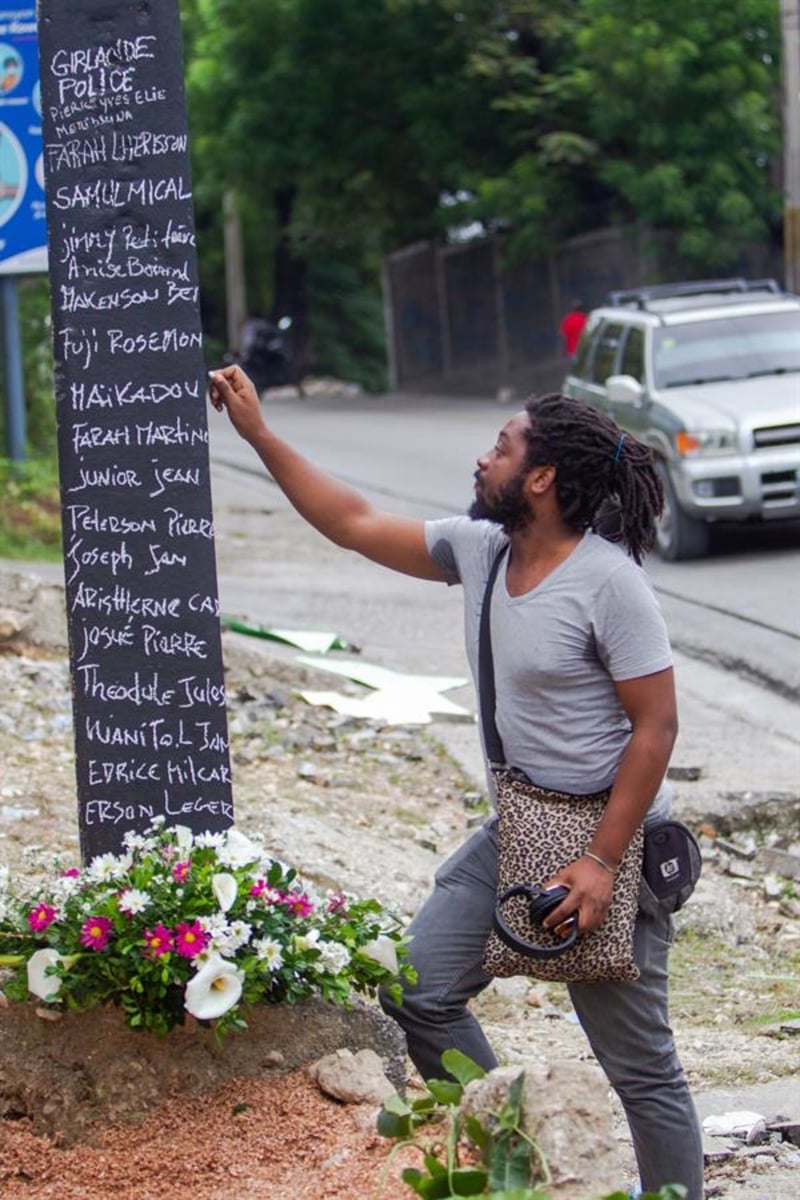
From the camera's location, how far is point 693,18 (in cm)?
2761

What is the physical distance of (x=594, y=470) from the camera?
3.84m

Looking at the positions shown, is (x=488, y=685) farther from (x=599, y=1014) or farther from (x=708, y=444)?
(x=708, y=444)

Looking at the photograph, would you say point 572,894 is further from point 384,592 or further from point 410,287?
point 410,287

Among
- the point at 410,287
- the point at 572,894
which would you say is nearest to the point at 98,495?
the point at 572,894

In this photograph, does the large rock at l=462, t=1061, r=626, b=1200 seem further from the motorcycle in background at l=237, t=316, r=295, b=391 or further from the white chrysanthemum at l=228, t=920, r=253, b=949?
the motorcycle in background at l=237, t=316, r=295, b=391

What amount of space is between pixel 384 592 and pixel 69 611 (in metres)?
8.93

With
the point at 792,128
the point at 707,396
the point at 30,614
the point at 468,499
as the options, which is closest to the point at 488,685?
the point at 30,614

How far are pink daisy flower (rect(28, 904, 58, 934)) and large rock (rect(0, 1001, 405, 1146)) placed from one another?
20 centimetres

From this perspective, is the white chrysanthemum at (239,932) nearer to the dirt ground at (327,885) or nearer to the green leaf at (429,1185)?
the dirt ground at (327,885)

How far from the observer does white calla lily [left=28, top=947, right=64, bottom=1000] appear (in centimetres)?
392

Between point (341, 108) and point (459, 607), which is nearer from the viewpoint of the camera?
point (459, 607)

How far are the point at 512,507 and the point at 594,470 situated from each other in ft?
0.58

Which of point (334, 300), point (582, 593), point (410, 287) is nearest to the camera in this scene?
point (582, 593)

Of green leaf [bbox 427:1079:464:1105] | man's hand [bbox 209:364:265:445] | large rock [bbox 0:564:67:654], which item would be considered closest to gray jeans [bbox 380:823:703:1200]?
green leaf [bbox 427:1079:464:1105]
